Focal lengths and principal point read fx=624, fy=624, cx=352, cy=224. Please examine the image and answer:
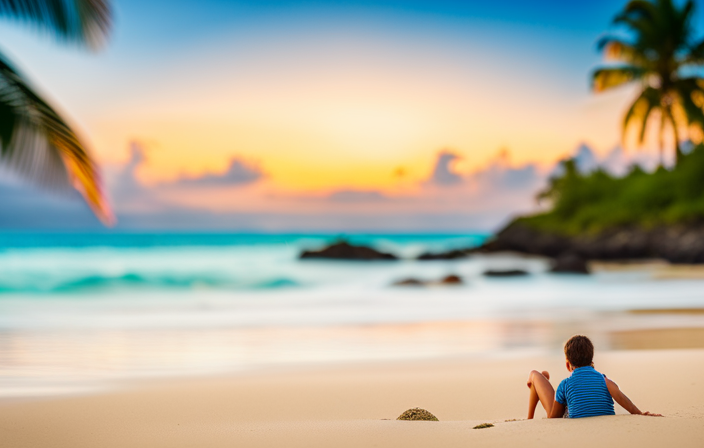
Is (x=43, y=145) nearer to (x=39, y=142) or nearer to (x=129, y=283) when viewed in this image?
(x=39, y=142)

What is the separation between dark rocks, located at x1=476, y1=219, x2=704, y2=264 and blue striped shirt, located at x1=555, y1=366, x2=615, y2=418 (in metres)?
23.3

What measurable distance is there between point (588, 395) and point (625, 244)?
26.9 metres

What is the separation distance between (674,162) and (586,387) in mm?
30613

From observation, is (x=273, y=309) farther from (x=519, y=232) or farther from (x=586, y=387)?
(x=519, y=232)

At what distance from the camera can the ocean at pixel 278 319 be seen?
7887 mm

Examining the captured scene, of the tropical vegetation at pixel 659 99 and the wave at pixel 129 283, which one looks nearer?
the wave at pixel 129 283

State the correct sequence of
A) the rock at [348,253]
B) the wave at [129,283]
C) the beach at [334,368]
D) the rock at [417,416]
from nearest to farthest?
the beach at [334,368]
the rock at [417,416]
the wave at [129,283]
the rock at [348,253]

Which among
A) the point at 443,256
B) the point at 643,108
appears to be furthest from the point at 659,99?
the point at 443,256

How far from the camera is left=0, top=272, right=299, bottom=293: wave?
2114 cm

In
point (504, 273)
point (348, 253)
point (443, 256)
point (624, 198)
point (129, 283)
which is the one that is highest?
point (624, 198)

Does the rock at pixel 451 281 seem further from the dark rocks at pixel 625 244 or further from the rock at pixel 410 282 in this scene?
the dark rocks at pixel 625 244

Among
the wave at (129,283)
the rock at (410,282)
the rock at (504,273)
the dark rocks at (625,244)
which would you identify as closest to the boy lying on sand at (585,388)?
the rock at (410,282)

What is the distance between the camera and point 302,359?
7.96m

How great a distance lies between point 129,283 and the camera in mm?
23094
